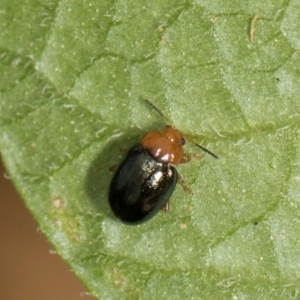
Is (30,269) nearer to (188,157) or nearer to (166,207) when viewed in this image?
(166,207)

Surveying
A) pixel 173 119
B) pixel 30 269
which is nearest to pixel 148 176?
pixel 173 119

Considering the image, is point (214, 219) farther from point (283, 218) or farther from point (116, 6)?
point (116, 6)

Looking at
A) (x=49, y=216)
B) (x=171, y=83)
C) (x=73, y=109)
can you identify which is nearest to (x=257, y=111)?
(x=171, y=83)

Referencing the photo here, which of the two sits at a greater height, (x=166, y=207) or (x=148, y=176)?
(x=148, y=176)

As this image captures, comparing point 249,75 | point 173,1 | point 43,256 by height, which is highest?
point 173,1

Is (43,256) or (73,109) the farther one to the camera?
(43,256)

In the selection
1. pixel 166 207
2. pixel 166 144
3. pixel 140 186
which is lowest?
pixel 166 207
